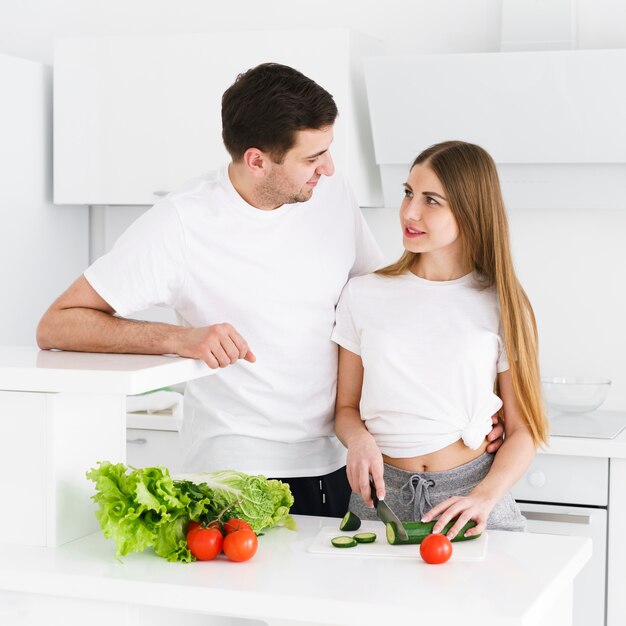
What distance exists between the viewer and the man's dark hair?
1.97 metres

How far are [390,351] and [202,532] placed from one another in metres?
0.59

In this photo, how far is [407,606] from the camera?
1.35 meters

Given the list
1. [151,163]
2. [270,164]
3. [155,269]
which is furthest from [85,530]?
[151,163]

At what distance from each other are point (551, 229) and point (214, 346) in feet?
6.13

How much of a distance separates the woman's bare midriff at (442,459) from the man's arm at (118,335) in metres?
0.40

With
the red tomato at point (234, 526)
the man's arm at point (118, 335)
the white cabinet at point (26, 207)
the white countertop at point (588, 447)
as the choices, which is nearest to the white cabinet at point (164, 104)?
the white cabinet at point (26, 207)

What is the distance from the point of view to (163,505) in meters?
1.52

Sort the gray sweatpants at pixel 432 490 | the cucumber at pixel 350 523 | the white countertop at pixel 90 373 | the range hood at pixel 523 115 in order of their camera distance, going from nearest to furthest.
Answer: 1. the white countertop at pixel 90 373
2. the cucumber at pixel 350 523
3. the gray sweatpants at pixel 432 490
4. the range hood at pixel 523 115

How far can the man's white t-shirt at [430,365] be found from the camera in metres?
1.94

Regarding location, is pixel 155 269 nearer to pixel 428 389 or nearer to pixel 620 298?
pixel 428 389

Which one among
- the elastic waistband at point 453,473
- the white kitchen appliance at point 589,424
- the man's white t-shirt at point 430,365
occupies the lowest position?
the white kitchen appliance at point 589,424

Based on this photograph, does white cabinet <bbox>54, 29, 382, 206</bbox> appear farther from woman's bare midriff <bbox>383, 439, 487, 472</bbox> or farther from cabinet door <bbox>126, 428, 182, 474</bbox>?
woman's bare midriff <bbox>383, 439, 487, 472</bbox>

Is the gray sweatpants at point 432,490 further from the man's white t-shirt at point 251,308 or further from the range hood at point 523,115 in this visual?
the range hood at point 523,115

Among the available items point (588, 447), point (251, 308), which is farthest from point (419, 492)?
point (588, 447)
